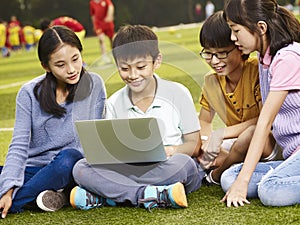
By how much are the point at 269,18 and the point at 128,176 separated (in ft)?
3.38

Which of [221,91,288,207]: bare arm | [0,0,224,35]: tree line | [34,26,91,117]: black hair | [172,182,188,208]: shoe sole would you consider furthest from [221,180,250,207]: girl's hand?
[0,0,224,35]: tree line

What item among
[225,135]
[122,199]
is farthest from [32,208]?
[225,135]

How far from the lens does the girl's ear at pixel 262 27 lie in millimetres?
3346

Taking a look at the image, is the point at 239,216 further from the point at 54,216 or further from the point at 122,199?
the point at 54,216

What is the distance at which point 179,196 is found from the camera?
329cm

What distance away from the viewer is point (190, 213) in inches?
127

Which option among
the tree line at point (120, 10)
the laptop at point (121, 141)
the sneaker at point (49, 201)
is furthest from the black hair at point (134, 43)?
the tree line at point (120, 10)

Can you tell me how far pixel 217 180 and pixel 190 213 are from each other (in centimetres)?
60

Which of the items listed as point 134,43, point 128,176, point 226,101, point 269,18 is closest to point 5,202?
point 128,176

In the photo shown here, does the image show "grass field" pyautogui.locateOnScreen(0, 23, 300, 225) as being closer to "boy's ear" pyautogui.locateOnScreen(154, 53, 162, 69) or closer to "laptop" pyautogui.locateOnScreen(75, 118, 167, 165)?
"boy's ear" pyautogui.locateOnScreen(154, 53, 162, 69)

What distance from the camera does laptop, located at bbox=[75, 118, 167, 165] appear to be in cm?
325

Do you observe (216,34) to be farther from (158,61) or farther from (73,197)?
(73,197)

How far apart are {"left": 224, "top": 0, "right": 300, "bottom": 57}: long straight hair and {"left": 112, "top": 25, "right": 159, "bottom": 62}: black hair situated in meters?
0.42

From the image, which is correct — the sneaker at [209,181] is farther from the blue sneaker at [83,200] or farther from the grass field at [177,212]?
the blue sneaker at [83,200]
